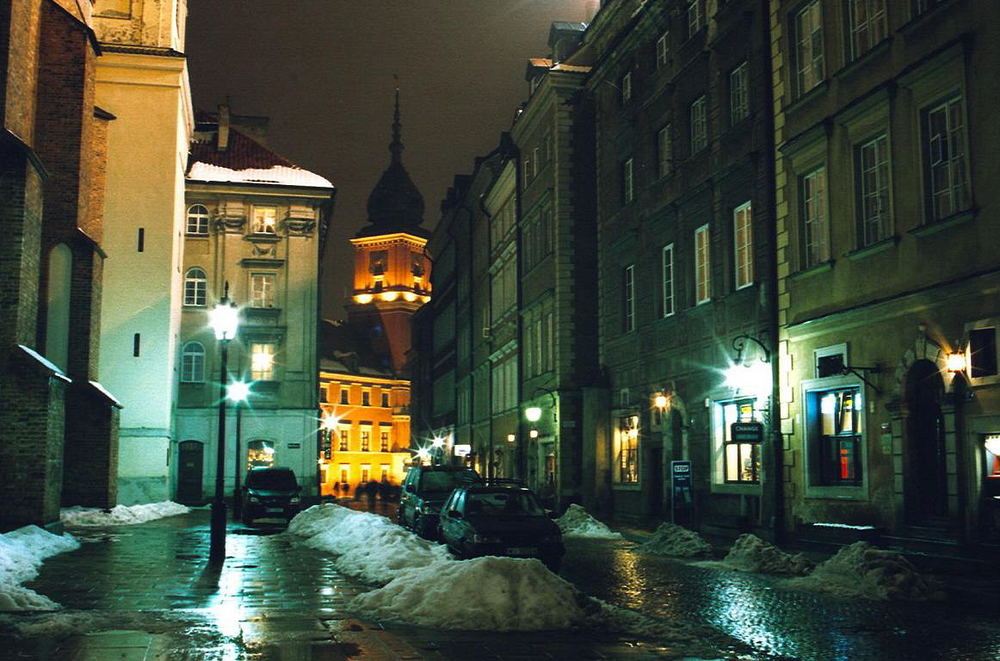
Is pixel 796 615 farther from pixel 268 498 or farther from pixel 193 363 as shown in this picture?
pixel 193 363

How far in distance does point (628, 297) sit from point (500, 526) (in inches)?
635

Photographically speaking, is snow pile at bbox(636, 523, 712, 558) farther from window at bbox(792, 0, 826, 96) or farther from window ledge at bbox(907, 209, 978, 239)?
window at bbox(792, 0, 826, 96)

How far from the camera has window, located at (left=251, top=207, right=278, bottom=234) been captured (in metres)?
56.0

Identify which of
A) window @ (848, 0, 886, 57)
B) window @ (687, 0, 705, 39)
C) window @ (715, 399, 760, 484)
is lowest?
window @ (715, 399, 760, 484)

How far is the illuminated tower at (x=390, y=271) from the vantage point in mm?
119312

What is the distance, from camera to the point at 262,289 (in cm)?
5581

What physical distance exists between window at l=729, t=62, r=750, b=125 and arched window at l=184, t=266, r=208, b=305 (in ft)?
115

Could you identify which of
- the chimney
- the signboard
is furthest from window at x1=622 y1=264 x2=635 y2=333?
the chimney

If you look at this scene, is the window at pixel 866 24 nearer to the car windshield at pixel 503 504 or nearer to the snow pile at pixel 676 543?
the snow pile at pixel 676 543

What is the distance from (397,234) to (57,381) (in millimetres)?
96558

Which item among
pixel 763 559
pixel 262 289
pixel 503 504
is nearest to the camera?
pixel 763 559

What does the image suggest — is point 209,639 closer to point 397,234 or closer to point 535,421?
point 535,421

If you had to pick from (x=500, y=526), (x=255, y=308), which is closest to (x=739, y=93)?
(x=500, y=526)

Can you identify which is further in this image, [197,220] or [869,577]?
[197,220]
